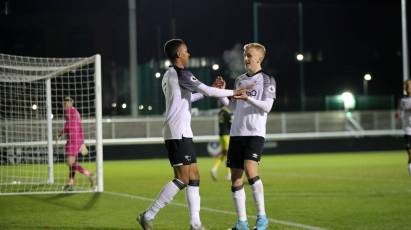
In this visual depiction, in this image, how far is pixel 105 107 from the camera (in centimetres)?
3538

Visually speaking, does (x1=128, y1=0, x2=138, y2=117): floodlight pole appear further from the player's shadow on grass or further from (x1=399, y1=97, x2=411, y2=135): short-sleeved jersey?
the player's shadow on grass

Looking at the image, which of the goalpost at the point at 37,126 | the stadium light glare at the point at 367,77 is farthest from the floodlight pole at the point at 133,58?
the stadium light glare at the point at 367,77

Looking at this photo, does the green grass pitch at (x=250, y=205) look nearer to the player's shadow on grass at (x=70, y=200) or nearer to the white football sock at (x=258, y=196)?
the player's shadow on grass at (x=70, y=200)

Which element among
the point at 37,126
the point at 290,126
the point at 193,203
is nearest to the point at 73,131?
the point at 37,126

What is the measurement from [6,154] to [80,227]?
29.9ft

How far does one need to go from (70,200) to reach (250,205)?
3.52 metres

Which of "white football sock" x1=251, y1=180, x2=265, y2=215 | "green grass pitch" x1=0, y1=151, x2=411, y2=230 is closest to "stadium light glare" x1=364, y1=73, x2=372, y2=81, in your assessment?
"green grass pitch" x1=0, y1=151, x2=411, y2=230

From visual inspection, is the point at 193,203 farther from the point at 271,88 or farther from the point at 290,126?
the point at 290,126

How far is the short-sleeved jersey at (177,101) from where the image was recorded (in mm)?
9094

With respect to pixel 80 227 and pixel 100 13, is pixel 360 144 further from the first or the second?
pixel 80 227

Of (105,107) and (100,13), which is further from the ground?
(100,13)

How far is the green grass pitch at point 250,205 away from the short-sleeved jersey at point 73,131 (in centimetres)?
114

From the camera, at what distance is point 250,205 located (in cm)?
1252

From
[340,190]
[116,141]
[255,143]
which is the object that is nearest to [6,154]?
[340,190]
